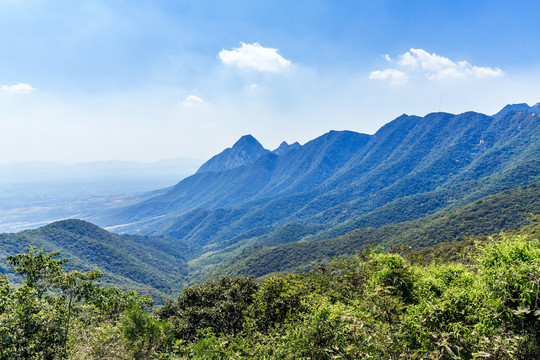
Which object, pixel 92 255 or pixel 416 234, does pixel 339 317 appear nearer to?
pixel 416 234

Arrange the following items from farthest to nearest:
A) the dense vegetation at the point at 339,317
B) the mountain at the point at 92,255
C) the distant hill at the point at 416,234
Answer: the mountain at the point at 92,255
the distant hill at the point at 416,234
the dense vegetation at the point at 339,317

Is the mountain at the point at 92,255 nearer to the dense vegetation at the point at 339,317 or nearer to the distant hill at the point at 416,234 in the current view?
the distant hill at the point at 416,234

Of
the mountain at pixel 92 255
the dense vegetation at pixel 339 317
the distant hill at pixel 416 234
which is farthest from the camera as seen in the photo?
the mountain at pixel 92 255

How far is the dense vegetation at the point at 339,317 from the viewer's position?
6043 mm

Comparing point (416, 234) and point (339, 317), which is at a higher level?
point (339, 317)

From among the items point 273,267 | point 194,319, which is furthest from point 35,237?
point 194,319

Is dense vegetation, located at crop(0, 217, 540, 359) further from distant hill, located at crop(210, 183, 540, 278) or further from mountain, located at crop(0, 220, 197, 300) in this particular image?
mountain, located at crop(0, 220, 197, 300)

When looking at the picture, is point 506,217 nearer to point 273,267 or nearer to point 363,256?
point 273,267

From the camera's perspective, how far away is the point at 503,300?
6074mm

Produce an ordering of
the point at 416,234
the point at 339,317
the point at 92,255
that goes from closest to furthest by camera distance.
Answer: the point at 339,317 → the point at 416,234 → the point at 92,255

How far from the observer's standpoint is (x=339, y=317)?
775 centimetres

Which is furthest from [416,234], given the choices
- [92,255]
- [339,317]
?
[92,255]

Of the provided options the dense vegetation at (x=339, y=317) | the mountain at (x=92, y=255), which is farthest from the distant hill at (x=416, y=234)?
the dense vegetation at (x=339, y=317)

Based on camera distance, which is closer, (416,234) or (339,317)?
(339,317)
